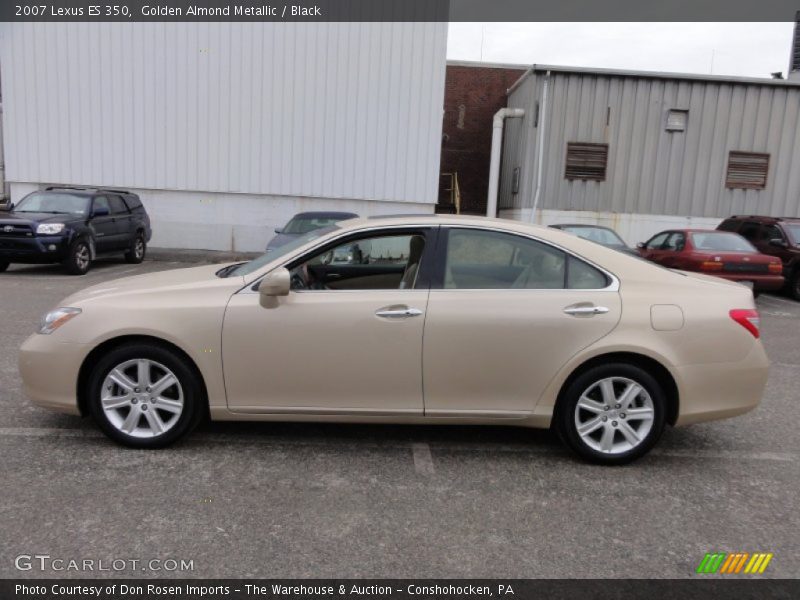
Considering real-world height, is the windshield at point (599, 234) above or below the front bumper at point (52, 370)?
above

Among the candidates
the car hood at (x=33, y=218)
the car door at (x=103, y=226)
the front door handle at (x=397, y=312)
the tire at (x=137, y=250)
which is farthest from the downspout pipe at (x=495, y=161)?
the front door handle at (x=397, y=312)

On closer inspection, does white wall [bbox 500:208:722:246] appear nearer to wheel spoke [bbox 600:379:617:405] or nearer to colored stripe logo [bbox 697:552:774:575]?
wheel spoke [bbox 600:379:617:405]

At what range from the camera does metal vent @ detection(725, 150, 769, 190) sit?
17.6m

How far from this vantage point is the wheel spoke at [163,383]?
3779 mm

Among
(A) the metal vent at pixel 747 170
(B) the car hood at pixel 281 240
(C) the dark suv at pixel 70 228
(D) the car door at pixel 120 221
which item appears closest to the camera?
(B) the car hood at pixel 281 240

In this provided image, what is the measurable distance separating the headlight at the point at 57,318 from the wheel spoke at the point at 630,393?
3397 millimetres

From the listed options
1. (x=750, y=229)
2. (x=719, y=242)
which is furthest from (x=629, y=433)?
(x=750, y=229)

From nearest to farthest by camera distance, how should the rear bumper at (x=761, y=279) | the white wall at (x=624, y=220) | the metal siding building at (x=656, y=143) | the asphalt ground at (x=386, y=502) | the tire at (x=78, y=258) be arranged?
the asphalt ground at (x=386, y=502) < the rear bumper at (x=761, y=279) < the tire at (x=78, y=258) < the metal siding building at (x=656, y=143) < the white wall at (x=624, y=220)

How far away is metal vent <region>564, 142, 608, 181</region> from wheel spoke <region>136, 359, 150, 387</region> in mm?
15782

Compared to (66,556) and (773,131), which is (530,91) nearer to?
(773,131)

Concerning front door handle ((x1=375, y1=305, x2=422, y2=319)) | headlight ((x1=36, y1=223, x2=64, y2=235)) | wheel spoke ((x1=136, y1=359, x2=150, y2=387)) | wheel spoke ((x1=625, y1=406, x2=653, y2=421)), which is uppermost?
front door handle ((x1=375, y1=305, x2=422, y2=319))

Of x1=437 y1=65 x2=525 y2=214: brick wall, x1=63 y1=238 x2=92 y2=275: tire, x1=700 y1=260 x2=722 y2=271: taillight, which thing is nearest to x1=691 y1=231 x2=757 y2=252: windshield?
x1=700 y1=260 x2=722 y2=271: taillight

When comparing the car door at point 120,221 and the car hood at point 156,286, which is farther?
the car door at point 120,221

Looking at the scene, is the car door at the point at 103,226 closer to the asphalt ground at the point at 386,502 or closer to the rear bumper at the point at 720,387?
the asphalt ground at the point at 386,502
